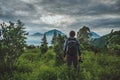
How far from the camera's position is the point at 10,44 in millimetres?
17656

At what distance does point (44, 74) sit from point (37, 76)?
0.37 m

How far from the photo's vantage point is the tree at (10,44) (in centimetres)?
1688

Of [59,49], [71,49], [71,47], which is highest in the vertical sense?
[71,47]

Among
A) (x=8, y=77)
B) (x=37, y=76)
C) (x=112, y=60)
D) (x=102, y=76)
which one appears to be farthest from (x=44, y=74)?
(x=112, y=60)

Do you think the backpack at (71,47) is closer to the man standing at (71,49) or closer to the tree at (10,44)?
the man standing at (71,49)

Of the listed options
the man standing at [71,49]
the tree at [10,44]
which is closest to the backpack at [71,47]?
the man standing at [71,49]

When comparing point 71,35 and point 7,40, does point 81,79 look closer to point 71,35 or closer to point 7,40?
point 71,35

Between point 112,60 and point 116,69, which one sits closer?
point 116,69

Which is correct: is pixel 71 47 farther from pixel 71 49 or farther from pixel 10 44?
pixel 10 44

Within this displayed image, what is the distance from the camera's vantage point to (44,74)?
14312 mm

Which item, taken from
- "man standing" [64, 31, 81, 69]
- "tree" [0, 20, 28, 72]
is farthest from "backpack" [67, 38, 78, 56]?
"tree" [0, 20, 28, 72]

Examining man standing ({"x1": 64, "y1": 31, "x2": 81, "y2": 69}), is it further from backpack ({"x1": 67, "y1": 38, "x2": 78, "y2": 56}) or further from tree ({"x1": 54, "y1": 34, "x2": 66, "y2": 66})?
tree ({"x1": 54, "y1": 34, "x2": 66, "y2": 66})

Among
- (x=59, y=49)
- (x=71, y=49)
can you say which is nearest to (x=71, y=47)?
(x=71, y=49)

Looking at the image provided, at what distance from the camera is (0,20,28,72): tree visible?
55.4 ft
